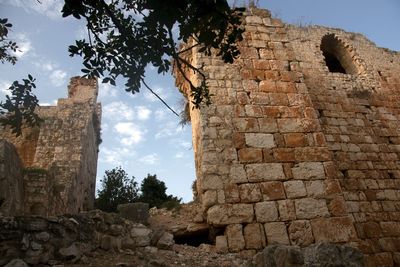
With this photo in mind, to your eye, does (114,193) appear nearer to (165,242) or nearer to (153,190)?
(153,190)

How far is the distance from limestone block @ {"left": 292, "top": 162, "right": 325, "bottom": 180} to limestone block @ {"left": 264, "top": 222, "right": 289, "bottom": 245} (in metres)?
0.77

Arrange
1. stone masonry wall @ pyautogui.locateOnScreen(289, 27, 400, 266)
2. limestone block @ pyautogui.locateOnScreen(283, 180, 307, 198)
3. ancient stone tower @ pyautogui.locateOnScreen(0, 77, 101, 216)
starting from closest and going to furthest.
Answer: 1. limestone block @ pyautogui.locateOnScreen(283, 180, 307, 198)
2. stone masonry wall @ pyautogui.locateOnScreen(289, 27, 400, 266)
3. ancient stone tower @ pyautogui.locateOnScreen(0, 77, 101, 216)

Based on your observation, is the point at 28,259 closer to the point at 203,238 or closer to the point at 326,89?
the point at 203,238

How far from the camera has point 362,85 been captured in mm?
8477

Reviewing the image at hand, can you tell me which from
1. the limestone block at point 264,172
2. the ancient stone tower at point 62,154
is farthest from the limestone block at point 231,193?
the ancient stone tower at point 62,154

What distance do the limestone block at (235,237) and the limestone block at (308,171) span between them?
1.16 meters

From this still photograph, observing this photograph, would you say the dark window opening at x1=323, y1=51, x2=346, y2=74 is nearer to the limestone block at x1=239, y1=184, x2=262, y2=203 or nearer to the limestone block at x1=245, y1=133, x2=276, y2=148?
the limestone block at x1=245, y1=133, x2=276, y2=148

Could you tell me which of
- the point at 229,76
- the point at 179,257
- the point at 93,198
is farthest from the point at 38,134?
the point at 179,257

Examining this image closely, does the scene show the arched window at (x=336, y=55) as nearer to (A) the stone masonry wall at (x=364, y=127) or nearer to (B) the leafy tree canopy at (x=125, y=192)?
(A) the stone masonry wall at (x=364, y=127)

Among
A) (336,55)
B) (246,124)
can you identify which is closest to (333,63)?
(336,55)

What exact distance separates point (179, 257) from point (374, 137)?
19.7 ft

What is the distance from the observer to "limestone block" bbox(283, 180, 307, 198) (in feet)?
14.5

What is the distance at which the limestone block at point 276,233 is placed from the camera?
160 inches

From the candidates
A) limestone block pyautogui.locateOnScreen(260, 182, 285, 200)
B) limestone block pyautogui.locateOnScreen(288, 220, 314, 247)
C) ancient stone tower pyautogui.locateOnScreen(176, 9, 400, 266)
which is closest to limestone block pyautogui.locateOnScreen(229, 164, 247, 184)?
ancient stone tower pyautogui.locateOnScreen(176, 9, 400, 266)
